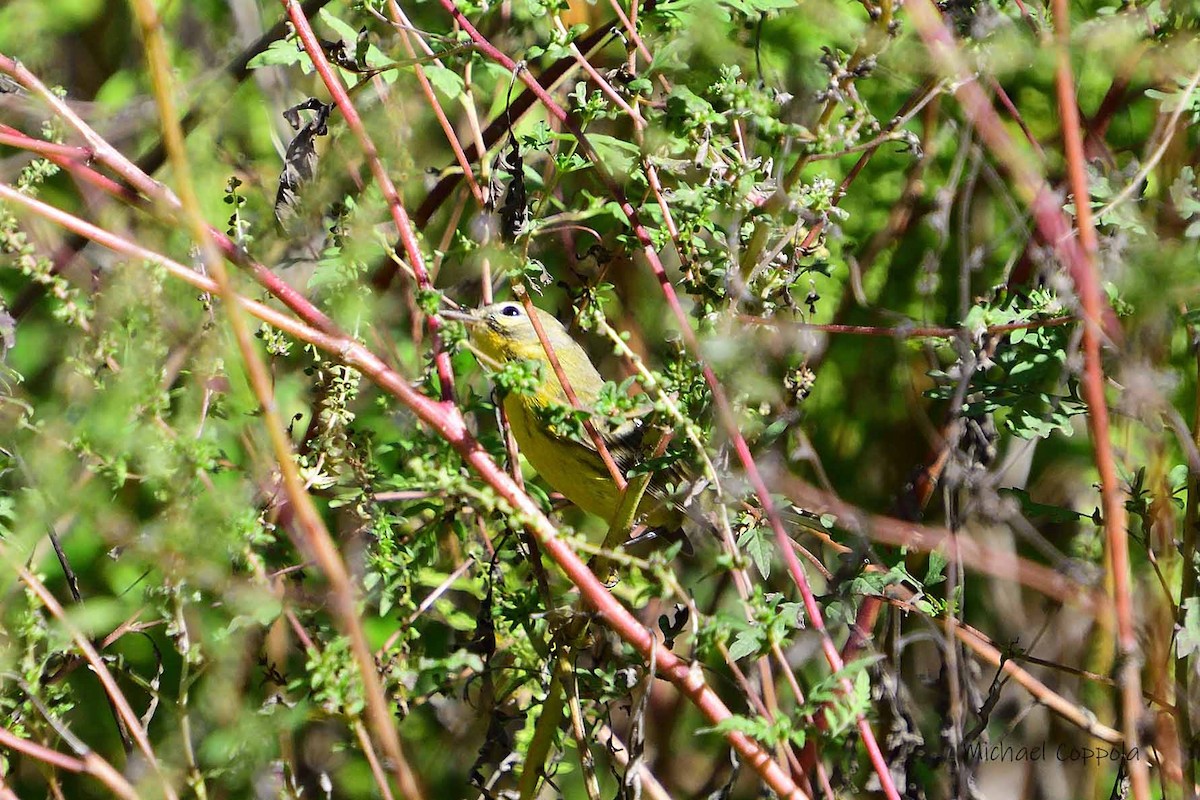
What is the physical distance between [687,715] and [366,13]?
165 centimetres

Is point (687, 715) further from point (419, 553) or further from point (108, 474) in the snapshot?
point (108, 474)

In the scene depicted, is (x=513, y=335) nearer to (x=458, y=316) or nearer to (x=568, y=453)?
(x=568, y=453)

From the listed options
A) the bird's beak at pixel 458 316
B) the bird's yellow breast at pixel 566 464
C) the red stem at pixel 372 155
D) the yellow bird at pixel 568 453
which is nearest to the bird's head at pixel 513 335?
the yellow bird at pixel 568 453

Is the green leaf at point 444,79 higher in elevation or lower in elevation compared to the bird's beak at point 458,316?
higher

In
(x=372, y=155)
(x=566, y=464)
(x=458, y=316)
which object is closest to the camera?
(x=372, y=155)

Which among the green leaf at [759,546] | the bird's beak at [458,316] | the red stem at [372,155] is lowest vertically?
the green leaf at [759,546]

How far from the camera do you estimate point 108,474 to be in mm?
1444

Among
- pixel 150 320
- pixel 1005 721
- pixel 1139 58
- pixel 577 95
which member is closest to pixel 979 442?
pixel 1139 58

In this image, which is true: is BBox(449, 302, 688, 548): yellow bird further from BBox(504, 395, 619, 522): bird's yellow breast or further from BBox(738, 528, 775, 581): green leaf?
BBox(738, 528, 775, 581): green leaf

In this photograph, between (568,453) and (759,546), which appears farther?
(568,453)

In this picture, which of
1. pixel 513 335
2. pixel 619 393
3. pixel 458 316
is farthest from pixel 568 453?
pixel 619 393

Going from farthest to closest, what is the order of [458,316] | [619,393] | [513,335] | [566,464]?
1. [513,335]
2. [566,464]
3. [458,316]
4. [619,393]

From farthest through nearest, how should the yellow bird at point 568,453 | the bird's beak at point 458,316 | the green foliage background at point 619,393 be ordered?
the yellow bird at point 568,453
the bird's beak at point 458,316
the green foliage background at point 619,393

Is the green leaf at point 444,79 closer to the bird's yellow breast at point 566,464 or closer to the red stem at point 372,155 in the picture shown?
the red stem at point 372,155
